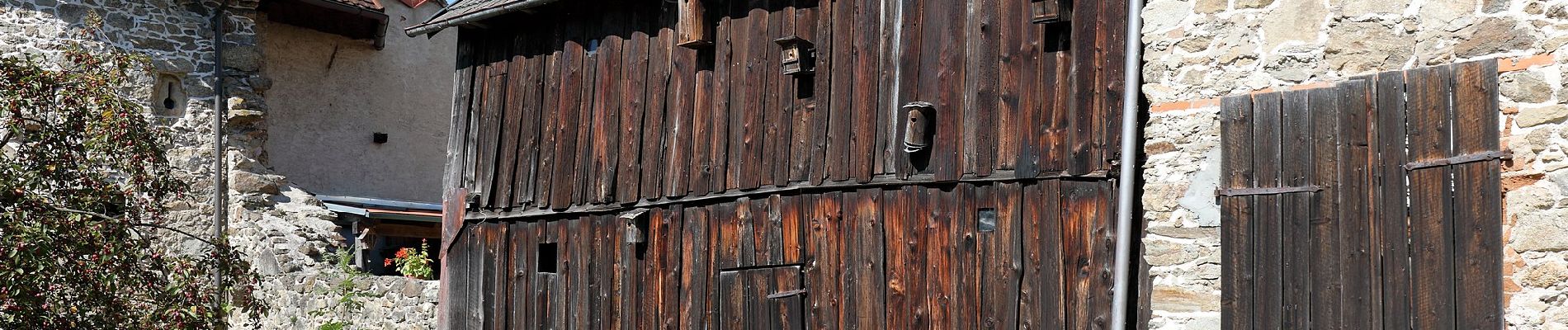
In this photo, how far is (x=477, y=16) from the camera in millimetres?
9898

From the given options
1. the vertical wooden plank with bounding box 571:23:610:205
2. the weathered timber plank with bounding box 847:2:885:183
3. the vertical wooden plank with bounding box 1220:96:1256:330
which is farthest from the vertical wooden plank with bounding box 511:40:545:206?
the vertical wooden plank with bounding box 1220:96:1256:330

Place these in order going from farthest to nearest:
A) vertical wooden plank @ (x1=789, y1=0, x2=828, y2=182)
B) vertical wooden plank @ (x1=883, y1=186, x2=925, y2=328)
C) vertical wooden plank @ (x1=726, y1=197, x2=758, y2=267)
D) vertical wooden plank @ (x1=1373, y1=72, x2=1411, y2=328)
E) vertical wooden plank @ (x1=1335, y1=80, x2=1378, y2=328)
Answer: vertical wooden plank @ (x1=726, y1=197, x2=758, y2=267) < vertical wooden plank @ (x1=789, y1=0, x2=828, y2=182) < vertical wooden plank @ (x1=883, y1=186, x2=925, y2=328) < vertical wooden plank @ (x1=1335, y1=80, x2=1378, y2=328) < vertical wooden plank @ (x1=1373, y1=72, x2=1411, y2=328)

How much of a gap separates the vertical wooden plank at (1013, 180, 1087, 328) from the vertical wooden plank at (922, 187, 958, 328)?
46 cm

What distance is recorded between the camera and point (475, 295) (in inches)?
413

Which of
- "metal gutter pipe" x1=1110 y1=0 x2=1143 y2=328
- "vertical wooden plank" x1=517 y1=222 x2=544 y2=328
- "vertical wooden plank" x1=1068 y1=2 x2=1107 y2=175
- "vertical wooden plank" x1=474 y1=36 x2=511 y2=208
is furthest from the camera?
"vertical wooden plank" x1=474 y1=36 x2=511 y2=208

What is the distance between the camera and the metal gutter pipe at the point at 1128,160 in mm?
6020

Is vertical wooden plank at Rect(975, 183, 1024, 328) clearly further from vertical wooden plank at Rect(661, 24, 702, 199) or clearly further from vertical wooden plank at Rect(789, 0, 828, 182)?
vertical wooden plank at Rect(661, 24, 702, 199)

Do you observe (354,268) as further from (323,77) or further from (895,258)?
(895,258)

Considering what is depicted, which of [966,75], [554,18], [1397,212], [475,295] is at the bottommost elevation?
[475,295]

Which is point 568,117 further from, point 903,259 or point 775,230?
point 903,259

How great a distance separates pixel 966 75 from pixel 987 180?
1.88ft

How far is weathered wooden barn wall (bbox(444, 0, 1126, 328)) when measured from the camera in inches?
261

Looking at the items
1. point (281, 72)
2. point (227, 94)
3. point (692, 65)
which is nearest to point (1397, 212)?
point (692, 65)

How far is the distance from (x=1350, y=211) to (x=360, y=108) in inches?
526
